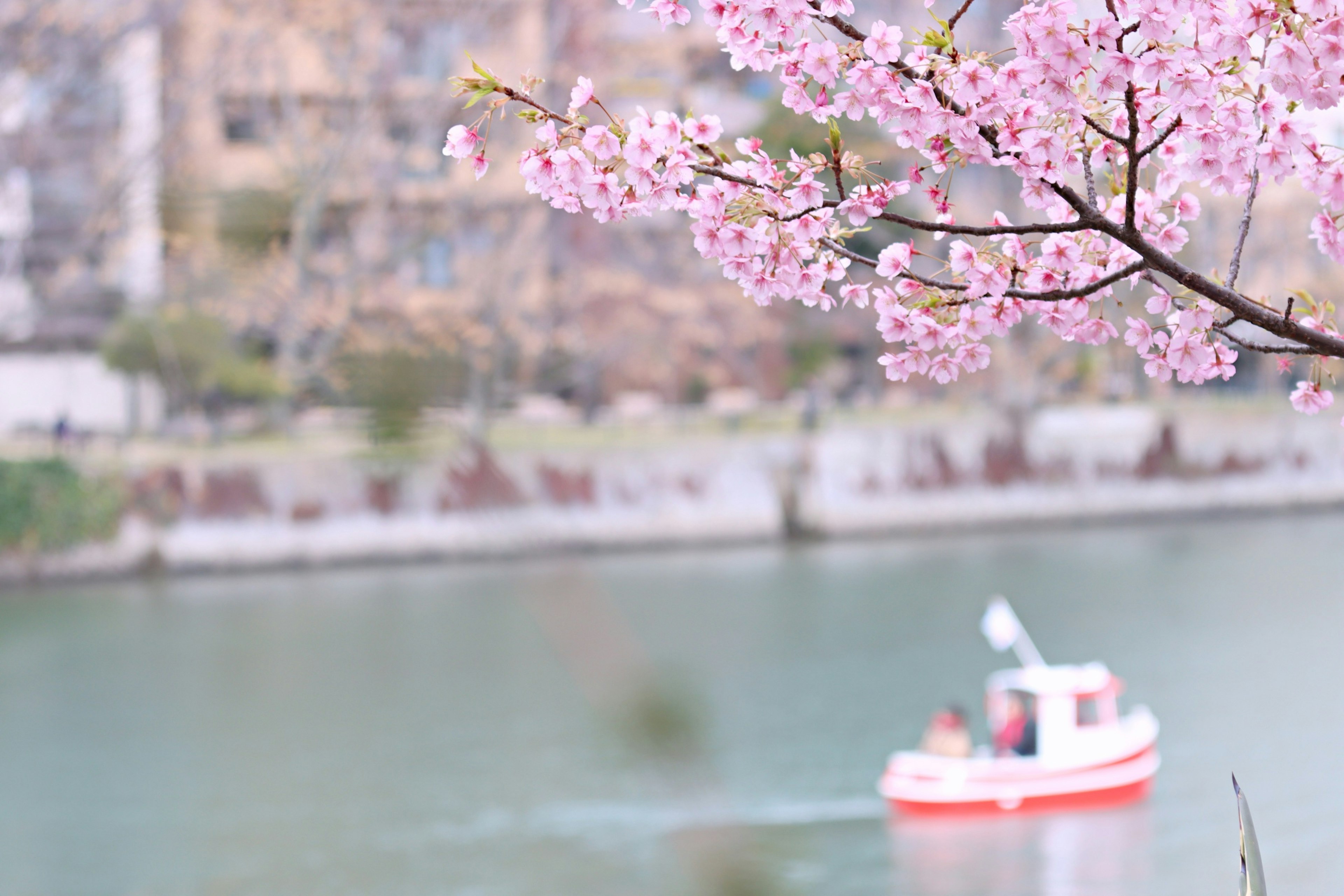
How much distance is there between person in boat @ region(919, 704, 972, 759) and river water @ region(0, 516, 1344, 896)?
1.67 feet

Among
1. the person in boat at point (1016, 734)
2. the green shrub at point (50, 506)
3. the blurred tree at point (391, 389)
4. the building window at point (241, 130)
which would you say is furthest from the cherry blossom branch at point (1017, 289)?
the green shrub at point (50, 506)

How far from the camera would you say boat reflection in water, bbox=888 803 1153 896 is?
7703 millimetres

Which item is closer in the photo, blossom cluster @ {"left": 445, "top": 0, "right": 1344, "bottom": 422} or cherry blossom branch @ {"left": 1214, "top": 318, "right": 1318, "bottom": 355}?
blossom cluster @ {"left": 445, "top": 0, "right": 1344, "bottom": 422}

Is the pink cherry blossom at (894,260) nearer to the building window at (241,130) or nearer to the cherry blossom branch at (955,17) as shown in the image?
the cherry blossom branch at (955,17)

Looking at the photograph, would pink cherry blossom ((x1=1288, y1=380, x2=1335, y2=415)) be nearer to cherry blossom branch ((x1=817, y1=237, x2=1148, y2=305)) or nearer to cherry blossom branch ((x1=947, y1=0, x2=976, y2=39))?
cherry blossom branch ((x1=817, y1=237, x2=1148, y2=305))

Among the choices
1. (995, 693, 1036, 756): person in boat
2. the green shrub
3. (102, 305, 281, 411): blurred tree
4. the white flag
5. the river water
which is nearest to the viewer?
(102, 305, 281, 411): blurred tree

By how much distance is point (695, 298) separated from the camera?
71.1ft

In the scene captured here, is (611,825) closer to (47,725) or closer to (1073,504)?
(47,725)

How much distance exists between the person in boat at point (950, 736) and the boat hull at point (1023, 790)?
0.57 ft

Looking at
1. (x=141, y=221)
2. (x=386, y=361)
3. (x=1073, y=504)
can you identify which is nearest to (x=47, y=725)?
(x=141, y=221)

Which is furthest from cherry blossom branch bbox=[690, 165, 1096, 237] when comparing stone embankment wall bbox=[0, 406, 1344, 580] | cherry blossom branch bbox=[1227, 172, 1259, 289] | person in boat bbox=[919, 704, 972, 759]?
stone embankment wall bbox=[0, 406, 1344, 580]

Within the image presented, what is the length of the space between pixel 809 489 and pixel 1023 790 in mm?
11304

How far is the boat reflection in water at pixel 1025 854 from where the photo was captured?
7703mm

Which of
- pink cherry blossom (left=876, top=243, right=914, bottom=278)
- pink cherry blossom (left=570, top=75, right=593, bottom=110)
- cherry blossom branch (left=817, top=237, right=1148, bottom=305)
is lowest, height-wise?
cherry blossom branch (left=817, top=237, right=1148, bottom=305)
